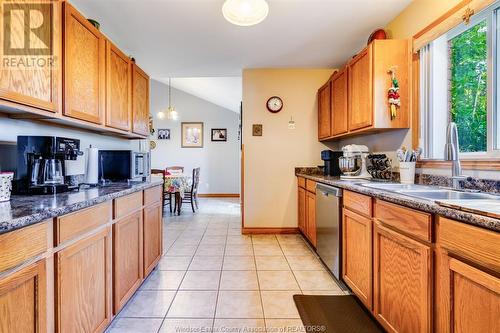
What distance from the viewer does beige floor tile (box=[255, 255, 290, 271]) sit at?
2.58 metres

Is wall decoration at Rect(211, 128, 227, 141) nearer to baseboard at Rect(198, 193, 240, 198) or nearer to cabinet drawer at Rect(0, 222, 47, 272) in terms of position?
baseboard at Rect(198, 193, 240, 198)

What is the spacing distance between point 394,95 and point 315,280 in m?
1.71

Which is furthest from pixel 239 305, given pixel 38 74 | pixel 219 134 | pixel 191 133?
pixel 191 133

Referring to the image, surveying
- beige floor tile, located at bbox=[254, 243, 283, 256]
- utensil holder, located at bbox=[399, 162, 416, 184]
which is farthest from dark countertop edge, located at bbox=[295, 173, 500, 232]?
beige floor tile, located at bbox=[254, 243, 283, 256]

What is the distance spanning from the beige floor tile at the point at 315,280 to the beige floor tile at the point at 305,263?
90mm

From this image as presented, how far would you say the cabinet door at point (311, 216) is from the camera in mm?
2906

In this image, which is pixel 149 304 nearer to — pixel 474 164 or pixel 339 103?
pixel 474 164

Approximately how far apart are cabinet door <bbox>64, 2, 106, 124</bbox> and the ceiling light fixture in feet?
3.14

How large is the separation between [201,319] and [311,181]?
186 cm

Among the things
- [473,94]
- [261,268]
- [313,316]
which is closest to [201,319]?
[313,316]

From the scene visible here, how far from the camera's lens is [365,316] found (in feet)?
5.91

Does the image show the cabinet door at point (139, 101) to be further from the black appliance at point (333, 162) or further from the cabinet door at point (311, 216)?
the black appliance at point (333, 162)

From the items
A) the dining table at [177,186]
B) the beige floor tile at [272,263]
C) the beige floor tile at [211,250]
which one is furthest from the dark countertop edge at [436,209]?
the dining table at [177,186]

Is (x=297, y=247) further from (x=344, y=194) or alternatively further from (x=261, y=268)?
(x=344, y=194)
